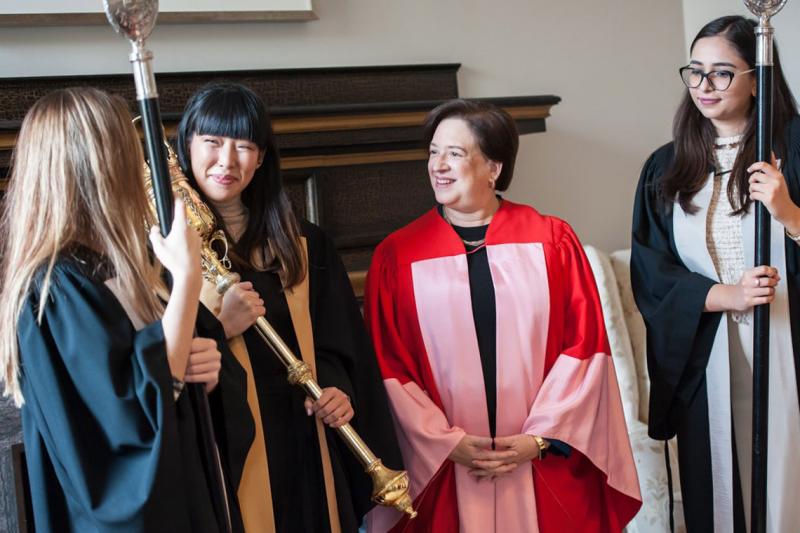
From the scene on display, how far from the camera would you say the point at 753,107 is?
2.58 m

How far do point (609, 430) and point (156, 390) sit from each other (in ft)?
4.55

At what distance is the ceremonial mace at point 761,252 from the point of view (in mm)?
2141

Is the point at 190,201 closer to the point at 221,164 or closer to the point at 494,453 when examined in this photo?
the point at 221,164

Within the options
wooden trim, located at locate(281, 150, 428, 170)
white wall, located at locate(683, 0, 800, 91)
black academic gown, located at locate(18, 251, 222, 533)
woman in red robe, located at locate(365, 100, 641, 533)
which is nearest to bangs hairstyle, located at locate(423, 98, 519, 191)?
woman in red robe, located at locate(365, 100, 641, 533)

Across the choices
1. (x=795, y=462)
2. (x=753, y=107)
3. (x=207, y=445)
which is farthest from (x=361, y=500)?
(x=753, y=107)

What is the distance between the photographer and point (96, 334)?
162 centimetres

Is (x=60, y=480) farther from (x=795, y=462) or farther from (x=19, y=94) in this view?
(x=795, y=462)

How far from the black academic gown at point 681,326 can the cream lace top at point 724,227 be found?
55 millimetres

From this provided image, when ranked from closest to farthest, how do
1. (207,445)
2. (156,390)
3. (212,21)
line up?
(156,390), (207,445), (212,21)

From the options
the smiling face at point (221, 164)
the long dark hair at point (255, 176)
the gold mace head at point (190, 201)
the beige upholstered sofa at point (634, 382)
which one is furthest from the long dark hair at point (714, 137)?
the gold mace head at point (190, 201)

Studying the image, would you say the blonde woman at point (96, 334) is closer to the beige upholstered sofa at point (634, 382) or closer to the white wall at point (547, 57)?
the white wall at point (547, 57)

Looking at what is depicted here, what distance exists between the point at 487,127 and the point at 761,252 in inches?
30.5

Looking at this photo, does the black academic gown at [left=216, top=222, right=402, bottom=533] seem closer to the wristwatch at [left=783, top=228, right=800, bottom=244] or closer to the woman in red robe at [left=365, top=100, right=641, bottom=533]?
the woman in red robe at [left=365, top=100, right=641, bottom=533]

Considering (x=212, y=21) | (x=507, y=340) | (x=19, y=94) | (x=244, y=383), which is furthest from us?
(x=212, y=21)
